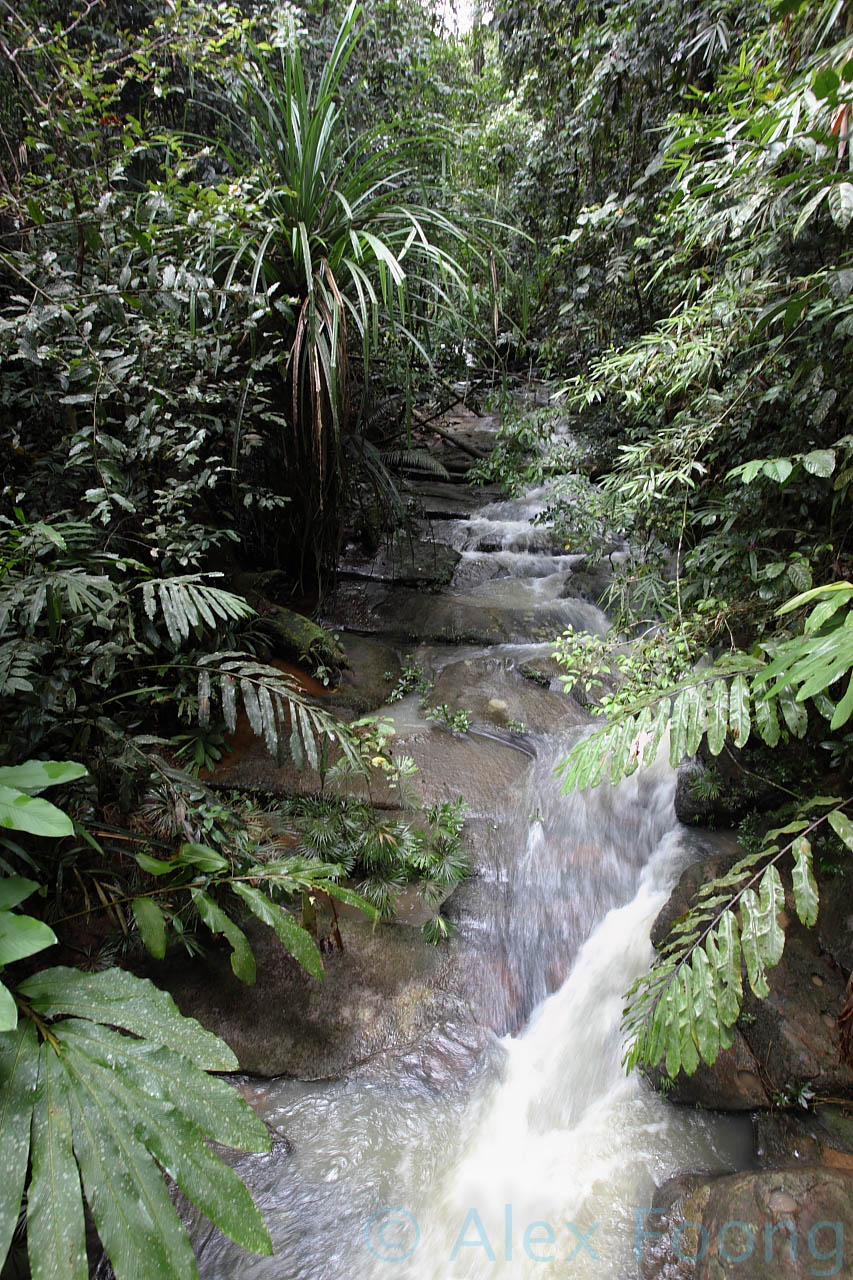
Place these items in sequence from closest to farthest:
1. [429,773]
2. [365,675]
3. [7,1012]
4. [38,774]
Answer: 1. [7,1012]
2. [38,774]
3. [429,773]
4. [365,675]

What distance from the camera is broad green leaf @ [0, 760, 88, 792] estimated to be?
4.07 ft

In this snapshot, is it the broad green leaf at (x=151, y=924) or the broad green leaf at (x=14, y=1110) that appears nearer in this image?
the broad green leaf at (x=14, y=1110)

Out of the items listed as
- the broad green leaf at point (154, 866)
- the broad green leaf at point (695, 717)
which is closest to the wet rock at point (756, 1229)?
the broad green leaf at point (695, 717)

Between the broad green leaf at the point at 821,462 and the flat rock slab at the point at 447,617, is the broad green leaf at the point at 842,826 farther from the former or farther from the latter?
the flat rock slab at the point at 447,617

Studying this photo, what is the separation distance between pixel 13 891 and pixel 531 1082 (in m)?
1.76

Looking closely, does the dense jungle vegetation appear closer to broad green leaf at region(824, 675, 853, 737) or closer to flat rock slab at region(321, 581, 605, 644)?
broad green leaf at region(824, 675, 853, 737)

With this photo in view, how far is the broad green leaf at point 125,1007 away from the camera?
116 cm

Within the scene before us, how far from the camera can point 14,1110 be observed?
38.7 inches

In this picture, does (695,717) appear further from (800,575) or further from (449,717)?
(449,717)

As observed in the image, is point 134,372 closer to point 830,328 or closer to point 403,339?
point 403,339

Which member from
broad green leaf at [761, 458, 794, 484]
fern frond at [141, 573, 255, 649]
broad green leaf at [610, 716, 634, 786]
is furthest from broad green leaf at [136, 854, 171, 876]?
broad green leaf at [761, 458, 794, 484]

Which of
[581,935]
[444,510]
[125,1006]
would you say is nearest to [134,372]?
[125,1006]

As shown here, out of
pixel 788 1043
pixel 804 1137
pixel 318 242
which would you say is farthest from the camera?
pixel 318 242

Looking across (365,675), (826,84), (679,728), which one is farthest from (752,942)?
(365,675)
